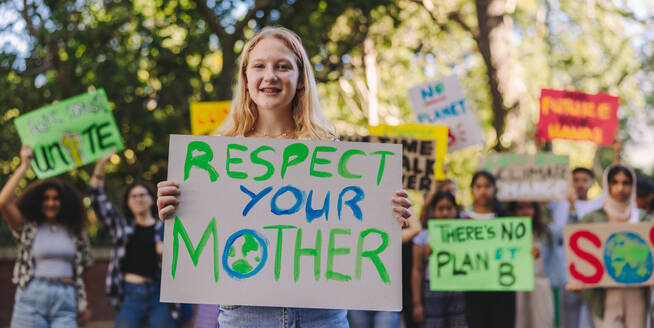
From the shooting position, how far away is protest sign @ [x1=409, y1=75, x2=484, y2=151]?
Answer: 25.4ft

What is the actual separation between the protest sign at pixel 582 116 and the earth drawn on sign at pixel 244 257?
684cm

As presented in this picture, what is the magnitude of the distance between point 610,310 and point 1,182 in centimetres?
797

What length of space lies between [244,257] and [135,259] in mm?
3680

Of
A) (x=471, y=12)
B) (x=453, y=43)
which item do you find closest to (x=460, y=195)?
(x=453, y=43)

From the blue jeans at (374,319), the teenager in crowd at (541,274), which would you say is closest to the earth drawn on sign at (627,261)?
the teenager in crowd at (541,274)

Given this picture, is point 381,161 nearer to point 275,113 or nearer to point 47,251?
point 275,113

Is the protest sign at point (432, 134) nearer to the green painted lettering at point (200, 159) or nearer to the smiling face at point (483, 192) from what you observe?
the smiling face at point (483, 192)

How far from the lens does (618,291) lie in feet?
17.7

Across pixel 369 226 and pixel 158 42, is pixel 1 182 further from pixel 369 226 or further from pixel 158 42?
pixel 369 226

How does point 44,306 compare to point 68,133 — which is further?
point 68,133

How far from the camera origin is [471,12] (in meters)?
17.0

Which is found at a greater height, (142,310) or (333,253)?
(333,253)

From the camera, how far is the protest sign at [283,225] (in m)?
2.39

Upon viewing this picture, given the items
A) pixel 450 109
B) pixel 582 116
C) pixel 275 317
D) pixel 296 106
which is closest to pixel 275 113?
pixel 296 106
